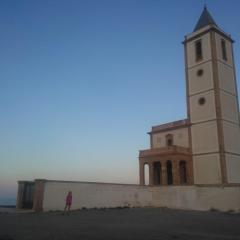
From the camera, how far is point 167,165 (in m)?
37.2

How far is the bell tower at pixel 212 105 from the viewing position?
3406 centimetres

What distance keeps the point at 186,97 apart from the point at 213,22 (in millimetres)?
10555

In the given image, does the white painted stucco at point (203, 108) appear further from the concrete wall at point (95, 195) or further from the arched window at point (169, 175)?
the concrete wall at point (95, 195)

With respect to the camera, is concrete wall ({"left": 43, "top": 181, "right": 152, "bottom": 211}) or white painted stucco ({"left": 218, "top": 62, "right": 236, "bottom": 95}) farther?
white painted stucco ({"left": 218, "top": 62, "right": 236, "bottom": 95})

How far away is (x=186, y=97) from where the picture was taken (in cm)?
3916

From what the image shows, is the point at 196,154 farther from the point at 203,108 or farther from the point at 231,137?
the point at 203,108

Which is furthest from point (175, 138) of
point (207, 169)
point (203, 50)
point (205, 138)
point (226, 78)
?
point (203, 50)

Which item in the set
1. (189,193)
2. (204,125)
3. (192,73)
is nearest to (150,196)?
(189,193)

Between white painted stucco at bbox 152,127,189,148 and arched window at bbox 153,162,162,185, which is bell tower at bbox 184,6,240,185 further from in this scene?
arched window at bbox 153,162,162,185

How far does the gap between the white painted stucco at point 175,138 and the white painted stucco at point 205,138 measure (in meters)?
1.18


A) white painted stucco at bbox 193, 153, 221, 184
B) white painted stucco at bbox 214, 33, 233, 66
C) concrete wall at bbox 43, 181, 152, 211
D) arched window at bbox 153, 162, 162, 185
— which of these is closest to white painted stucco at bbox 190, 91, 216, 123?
white painted stucco at bbox 193, 153, 221, 184

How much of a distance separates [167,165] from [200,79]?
35.6 ft

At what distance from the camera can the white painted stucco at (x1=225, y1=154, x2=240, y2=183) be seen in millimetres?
33688

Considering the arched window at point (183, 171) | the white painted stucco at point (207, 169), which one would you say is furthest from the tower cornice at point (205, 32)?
the arched window at point (183, 171)
